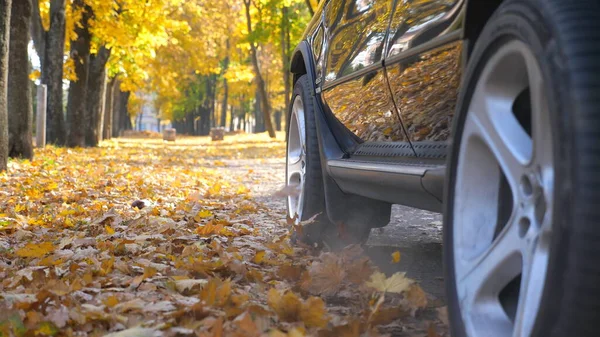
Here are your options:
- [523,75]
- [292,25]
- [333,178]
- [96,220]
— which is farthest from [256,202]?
[292,25]

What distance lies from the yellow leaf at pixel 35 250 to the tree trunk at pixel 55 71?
571 inches

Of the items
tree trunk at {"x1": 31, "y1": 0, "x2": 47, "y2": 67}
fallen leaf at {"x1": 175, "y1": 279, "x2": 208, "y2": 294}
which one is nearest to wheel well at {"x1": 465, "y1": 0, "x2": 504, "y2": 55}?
fallen leaf at {"x1": 175, "y1": 279, "x2": 208, "y2": 294}

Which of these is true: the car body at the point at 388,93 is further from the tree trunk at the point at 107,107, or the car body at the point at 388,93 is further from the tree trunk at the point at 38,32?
the tree trunk at the point at 107,107

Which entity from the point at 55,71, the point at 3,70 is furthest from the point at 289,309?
the point at 55,71

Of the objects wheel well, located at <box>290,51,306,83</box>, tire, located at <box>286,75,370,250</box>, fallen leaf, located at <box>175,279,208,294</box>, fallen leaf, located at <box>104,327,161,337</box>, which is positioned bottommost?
fallen leaf, located at <box>175,279,208,294</box>

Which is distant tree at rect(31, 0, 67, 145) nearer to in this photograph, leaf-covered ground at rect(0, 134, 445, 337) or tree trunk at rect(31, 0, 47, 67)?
tree trunk at rect(31, 0, 47, 67)

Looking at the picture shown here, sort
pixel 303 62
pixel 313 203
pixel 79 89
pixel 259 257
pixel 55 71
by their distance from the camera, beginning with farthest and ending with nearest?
pixel 79 89
pixel 55 71
pixel 303 62
pixel 313 203
pixel 259 257

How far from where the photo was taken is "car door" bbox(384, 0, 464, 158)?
2.30m

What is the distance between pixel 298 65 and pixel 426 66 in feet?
8.75

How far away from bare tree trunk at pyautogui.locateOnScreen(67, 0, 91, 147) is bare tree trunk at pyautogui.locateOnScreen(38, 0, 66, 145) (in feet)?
1.10

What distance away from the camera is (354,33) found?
355cm

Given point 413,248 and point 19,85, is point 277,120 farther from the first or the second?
point 413,248

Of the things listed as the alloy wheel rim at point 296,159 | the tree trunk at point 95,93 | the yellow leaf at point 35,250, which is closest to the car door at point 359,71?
the alloy wheel rim at point 296,159

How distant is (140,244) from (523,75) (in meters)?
3.09
